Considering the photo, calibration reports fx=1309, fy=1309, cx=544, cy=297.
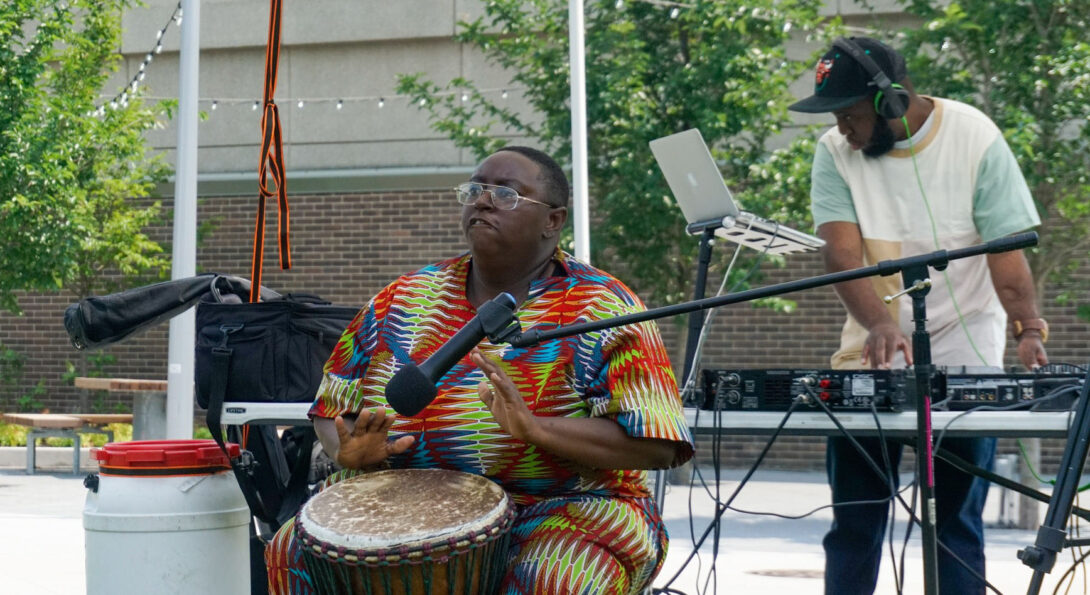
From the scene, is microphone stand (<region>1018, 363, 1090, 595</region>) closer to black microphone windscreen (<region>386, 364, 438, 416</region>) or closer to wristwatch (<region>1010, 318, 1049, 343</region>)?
wristwatch (<region>1010, 318, 1049, 343</region>)

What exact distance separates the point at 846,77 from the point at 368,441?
74.5 inches

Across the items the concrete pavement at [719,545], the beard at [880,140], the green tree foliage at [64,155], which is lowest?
the concrete pavement at [719,545]

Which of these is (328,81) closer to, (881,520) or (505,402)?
(881,520)

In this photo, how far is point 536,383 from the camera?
→ 3.38 metres

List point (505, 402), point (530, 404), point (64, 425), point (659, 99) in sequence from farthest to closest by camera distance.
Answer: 1. point (64, 425)
2. point (659, 99)
3. point (530, 404)
4. point (505, 402)

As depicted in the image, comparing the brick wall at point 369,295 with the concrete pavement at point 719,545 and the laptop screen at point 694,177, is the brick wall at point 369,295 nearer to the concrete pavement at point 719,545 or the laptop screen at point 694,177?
the concrete pavement at point 719,545

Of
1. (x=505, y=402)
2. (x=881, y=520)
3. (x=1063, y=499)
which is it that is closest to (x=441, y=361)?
(x=505, y=402)

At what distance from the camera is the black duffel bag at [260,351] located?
4.63 meters

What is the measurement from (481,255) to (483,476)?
0.59 meters

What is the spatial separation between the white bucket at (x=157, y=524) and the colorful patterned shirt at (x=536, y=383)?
2.95 ft

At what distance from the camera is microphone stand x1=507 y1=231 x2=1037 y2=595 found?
2908mm

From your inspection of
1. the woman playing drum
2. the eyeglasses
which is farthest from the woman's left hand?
the eyeglasses

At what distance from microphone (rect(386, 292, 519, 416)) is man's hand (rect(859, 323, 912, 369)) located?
1.53 m

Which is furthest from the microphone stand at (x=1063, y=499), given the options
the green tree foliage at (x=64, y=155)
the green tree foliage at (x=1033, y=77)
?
the green tree foliage at (x=64, y=155)
